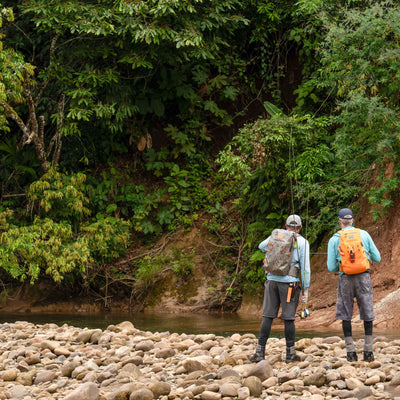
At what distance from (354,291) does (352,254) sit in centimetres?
41

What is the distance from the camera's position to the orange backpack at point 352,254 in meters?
6.48

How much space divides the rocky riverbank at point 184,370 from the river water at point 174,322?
6.04 feet

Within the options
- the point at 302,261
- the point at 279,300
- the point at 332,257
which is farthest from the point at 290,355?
the point at 332,257

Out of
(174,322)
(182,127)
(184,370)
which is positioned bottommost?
(174,322)

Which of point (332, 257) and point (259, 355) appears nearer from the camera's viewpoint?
point (332, 257)

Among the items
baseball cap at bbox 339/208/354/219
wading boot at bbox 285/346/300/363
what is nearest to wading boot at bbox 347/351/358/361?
wading boot at bbox 285/346/300/363

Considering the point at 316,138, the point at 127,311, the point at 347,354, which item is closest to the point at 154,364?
the point at 347,354

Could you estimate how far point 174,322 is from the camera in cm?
1300

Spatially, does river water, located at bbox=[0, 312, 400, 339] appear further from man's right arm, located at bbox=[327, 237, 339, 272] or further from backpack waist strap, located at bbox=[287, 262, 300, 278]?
backpack waist strap, located at bbox=[287, 262, 300, 278]

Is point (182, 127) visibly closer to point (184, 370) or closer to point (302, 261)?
Result: point (302, 261)

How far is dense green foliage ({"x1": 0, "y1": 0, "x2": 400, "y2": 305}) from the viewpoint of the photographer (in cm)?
1191

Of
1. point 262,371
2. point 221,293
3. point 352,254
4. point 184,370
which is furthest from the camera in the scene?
point 221,293

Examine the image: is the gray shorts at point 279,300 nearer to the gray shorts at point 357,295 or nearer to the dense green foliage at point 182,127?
the gray shorts at point 357,295

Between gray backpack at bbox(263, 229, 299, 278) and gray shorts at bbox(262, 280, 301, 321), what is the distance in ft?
0.53
